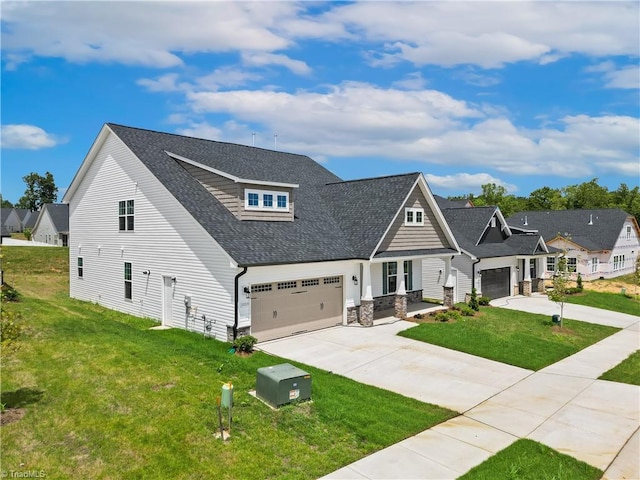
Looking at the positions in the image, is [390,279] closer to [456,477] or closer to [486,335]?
[486,335]

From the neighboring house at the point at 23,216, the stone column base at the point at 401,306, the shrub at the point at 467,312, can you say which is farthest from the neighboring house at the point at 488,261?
the neighboring house at the point at 23,216

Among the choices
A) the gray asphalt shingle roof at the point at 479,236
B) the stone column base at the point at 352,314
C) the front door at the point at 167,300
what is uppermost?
the gray asphalt shingle roof at the point at 479,236

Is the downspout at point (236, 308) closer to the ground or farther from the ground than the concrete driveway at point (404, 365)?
farther from the ground

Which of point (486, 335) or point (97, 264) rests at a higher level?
point (97, 264)

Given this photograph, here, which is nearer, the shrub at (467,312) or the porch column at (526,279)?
the shrub at (467,312)

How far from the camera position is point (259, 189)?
19375mm

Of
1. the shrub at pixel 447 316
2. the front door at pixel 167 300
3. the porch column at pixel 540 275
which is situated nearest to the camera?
the front door at pixel 167 300

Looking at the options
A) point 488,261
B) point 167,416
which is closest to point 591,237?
point 488,261

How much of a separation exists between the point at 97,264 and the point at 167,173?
794 cm

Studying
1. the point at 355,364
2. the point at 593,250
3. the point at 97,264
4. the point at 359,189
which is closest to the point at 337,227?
the point at 359,189

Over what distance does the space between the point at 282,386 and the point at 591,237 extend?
48.7 meters

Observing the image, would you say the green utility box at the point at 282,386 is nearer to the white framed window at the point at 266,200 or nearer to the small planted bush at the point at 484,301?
the white framed window at the point at 266,200

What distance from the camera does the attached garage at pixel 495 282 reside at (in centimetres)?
2941

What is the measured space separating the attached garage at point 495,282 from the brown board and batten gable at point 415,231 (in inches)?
238
